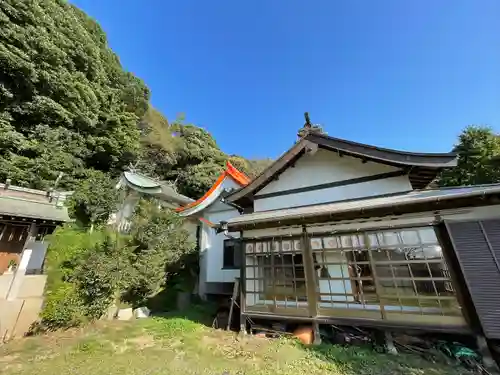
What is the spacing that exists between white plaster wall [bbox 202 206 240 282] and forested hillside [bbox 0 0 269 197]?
36.6ft

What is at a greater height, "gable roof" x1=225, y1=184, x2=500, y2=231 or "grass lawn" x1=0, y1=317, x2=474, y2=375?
"gable roof" x1=225, y1=184, x2=500, y2=231

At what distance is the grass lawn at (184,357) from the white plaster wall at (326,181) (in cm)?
502

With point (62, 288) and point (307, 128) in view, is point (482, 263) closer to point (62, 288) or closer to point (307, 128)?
point (307, 128)

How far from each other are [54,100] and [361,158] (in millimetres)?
22564

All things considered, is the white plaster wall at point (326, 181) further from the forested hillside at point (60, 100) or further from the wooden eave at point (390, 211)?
the forested hillside at point (60, 100)

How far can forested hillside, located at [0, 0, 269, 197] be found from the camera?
48.8ft

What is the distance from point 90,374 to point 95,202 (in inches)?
481

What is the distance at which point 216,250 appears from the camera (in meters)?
12.9

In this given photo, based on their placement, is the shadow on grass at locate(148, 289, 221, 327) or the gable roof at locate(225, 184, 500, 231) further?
the shadow on grass at locate(148, 289, 221, 327)

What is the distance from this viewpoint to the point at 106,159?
22.0 meters

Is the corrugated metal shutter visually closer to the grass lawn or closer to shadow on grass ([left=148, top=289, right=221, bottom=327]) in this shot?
the grass lawn

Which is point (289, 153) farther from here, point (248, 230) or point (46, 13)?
point (46, 13)

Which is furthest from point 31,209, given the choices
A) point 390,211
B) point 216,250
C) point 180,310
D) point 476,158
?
point 476,158

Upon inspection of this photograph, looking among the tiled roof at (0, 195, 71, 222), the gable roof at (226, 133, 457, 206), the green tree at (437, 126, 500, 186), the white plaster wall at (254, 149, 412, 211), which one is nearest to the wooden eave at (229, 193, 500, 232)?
the gable roof at (226, 133, 457, 206)
